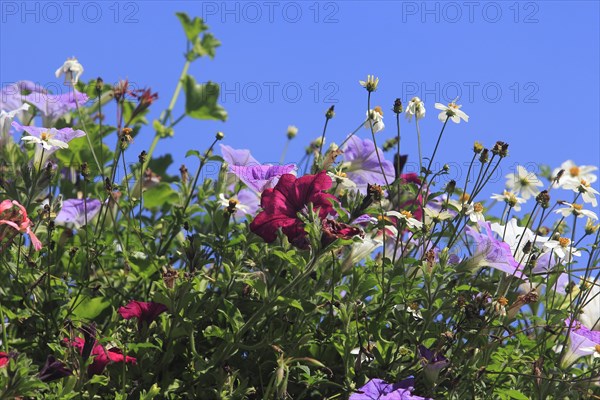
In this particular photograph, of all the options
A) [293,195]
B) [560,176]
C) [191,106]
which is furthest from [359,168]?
[191,106]

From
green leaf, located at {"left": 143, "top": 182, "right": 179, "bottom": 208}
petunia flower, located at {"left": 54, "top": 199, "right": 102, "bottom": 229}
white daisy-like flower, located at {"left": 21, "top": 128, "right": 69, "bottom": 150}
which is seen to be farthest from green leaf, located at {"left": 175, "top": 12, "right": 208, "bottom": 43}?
white daisy-like flower, located at {"left": 21, "top": 128, "right": 69, "bottom": 150}

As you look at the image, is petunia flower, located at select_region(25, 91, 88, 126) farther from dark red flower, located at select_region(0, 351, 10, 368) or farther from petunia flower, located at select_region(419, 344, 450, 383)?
petunia flower, located at select_region(419, 344, 450, 383)

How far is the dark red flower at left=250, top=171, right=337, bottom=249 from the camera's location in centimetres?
214

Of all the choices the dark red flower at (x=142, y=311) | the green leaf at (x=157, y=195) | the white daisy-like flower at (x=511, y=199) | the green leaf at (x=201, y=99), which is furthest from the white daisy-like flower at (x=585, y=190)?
the green leaf at (x=201, y=99)

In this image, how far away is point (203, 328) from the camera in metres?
2.41

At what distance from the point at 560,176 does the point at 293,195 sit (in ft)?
2.88

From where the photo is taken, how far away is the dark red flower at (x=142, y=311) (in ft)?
7.20

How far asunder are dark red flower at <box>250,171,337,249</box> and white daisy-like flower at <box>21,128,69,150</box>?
24.2 inches

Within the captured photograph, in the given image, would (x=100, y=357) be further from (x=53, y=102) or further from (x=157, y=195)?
(x=157, y=195)

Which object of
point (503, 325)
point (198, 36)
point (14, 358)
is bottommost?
point (14, 358)

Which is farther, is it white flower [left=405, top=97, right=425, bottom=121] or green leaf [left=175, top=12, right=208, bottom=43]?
green leaf [left=175, top=12, right=208, bottom=43]

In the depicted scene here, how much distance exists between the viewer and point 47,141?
8.16ft

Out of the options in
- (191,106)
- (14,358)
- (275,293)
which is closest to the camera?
(14,358)

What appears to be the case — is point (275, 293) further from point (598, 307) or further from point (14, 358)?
point (598, 307)
